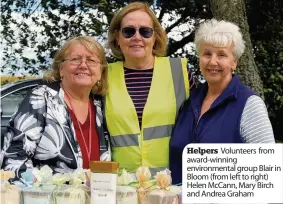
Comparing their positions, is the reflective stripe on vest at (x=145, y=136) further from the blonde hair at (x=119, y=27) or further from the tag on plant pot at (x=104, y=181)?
the tag on plant pot at (x=104, y=181)

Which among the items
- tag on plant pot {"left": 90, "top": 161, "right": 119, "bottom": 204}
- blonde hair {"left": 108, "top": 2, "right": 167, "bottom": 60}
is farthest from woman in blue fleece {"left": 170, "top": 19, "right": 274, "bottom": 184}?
tag on plant pot {"left": 90, "top": 161, "right": 119, "bottom": 204}

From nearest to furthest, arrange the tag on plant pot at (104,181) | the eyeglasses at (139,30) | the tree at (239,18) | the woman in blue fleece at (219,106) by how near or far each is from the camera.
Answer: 1. the tag on plant pot at (104,181)
2. the woman in blue fleece at (219,106)
3. the eyeglasses at (139,30)
4. the tree at (239,18)

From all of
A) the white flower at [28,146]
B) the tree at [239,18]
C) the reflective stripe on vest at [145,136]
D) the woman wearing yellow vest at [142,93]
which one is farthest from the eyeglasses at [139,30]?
the tree at [239,18]

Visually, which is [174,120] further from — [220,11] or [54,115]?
[220,11]

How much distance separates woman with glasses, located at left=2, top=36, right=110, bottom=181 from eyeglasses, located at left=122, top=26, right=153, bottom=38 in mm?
209

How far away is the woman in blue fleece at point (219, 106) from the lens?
2.47m

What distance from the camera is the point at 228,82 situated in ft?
8.79

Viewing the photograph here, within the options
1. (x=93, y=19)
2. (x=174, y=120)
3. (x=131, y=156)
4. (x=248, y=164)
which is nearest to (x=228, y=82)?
(x=174, y=120)

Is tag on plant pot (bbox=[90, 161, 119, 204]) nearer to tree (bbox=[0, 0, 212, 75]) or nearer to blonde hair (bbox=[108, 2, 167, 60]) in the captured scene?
blonde hair (bbox=[108, 2, 167, 60])

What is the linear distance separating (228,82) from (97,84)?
0.67 meters

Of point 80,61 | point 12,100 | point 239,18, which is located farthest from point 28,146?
point 12,100

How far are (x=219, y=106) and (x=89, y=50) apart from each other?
0.67 metres

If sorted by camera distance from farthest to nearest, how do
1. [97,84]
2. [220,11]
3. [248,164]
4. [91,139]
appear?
[220,11], [97,84], [91,139], [248,164]

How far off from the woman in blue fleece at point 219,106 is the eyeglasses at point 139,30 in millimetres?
294
